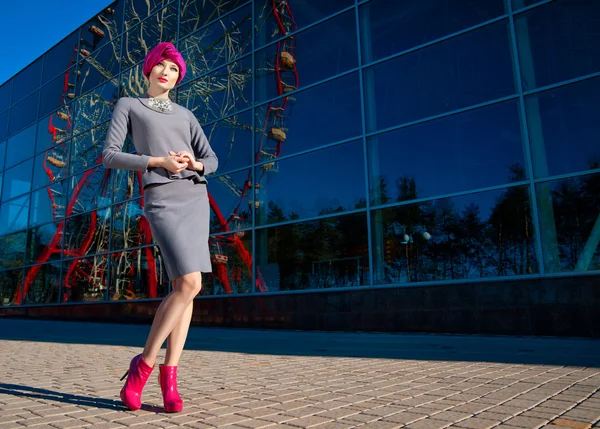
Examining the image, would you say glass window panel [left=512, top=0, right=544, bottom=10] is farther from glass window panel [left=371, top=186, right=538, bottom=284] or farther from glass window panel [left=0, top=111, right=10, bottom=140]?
glass window panel [left=0, top=111, right=10, bottom=140]

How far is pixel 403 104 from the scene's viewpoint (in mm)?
9781

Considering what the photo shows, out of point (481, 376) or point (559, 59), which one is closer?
point (481, 376)

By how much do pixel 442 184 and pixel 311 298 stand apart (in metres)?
3.32

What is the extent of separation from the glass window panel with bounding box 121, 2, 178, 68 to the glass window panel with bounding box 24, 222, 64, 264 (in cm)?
612

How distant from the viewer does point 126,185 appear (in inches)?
595

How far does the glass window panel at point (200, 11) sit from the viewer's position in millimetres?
13398

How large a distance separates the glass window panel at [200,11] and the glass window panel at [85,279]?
7.18 m

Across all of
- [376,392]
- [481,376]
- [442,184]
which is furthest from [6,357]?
[442,184]

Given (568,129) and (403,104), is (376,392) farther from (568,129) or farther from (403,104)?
(403,104)

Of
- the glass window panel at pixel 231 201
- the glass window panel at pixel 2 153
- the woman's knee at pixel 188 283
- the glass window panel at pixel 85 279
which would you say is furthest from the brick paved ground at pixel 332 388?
the glass window panel at pixel 2 153

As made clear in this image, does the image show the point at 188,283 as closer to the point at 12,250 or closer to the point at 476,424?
the point at 476,424

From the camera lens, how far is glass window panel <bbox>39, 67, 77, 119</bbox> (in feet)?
59.4

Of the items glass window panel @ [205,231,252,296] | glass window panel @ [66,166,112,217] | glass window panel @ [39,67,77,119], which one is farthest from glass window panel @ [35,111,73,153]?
glass window panel @ [205,231,252,296]

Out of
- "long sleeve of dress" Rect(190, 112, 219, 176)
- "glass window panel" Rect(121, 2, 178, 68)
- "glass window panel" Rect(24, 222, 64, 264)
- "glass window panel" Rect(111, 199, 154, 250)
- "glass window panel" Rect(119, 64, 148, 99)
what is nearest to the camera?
"long sleeve of dress" Rect(190, 112, 219, 176)
